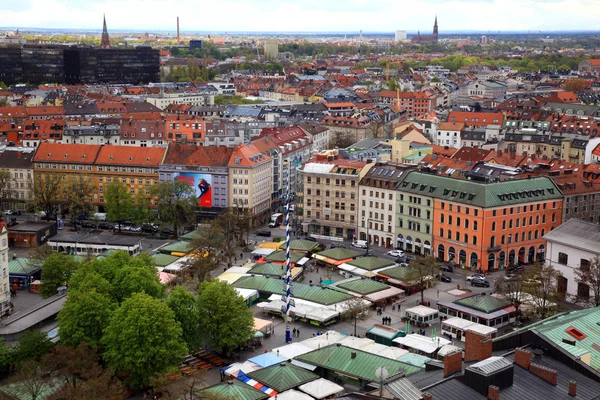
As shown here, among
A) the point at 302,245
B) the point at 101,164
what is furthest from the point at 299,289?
the point at 101,164

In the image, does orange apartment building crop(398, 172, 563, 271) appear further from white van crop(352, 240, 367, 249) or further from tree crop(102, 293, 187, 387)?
tree crop(102, 293, 187, 387)

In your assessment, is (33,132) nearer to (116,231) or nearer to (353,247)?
(116,231)

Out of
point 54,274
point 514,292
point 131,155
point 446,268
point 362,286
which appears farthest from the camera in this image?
point 131,155

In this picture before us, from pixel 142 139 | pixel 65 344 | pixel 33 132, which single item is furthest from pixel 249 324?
pixel 33 132

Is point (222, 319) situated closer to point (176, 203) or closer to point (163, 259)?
point (163, 259)

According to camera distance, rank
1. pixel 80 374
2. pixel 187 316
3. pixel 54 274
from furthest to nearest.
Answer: pixel 54 274
pixel 187 316
pixel 80 374

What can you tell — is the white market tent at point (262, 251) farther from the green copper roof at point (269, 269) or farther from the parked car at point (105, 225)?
the parked car at point (105, 225)
